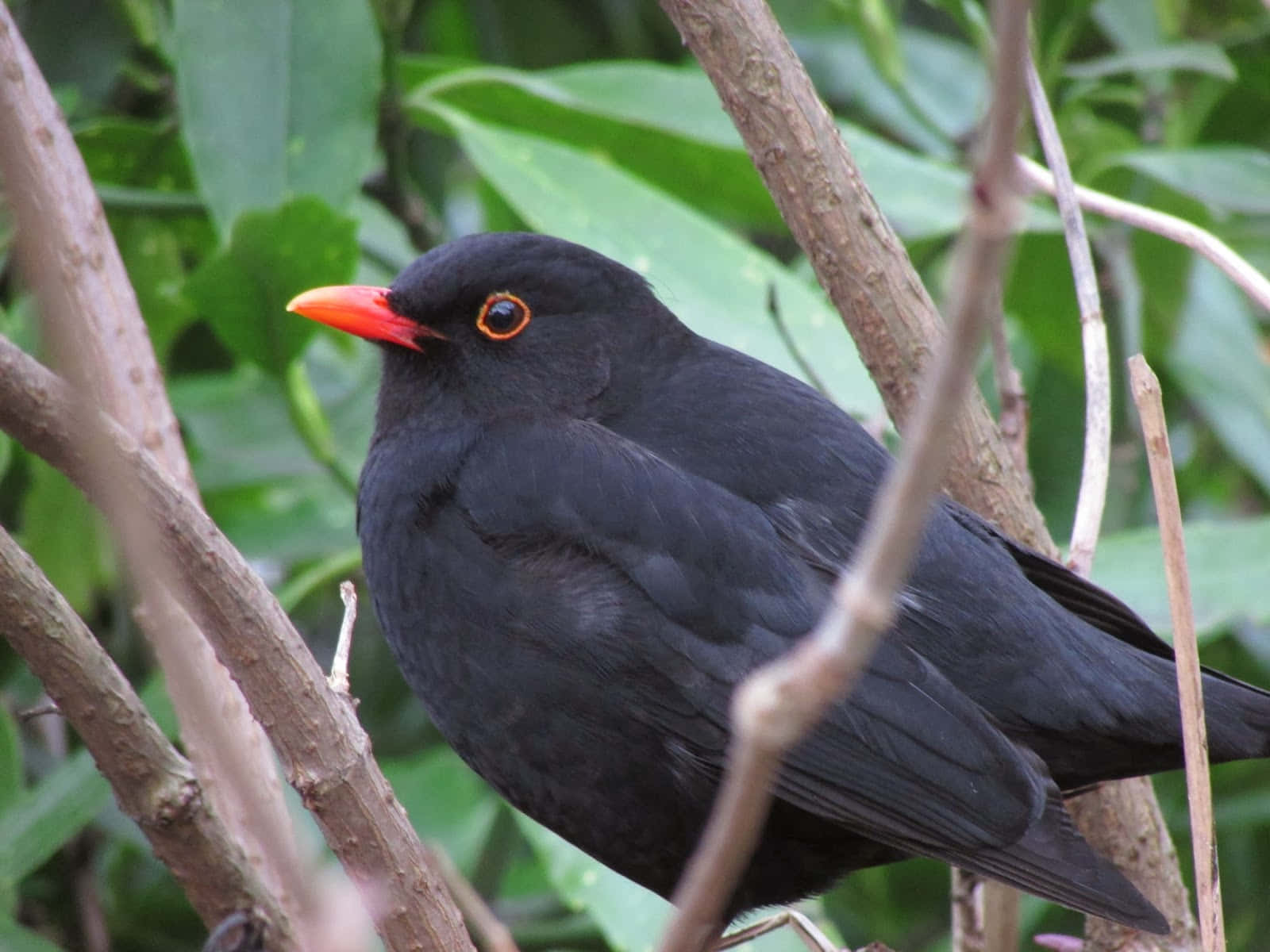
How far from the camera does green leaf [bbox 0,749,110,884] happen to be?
330 centimetres

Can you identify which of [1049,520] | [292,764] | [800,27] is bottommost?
[292,764]

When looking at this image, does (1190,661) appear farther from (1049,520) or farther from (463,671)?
(1049,520)

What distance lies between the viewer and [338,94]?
3.84m

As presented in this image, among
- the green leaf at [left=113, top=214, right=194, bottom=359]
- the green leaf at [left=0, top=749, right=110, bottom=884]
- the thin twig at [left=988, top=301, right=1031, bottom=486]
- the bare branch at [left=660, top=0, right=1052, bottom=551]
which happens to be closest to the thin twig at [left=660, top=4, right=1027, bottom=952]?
the bare branch at [left=660, top=0, right=1052, bottom=551]

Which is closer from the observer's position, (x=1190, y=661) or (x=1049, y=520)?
(x=1190, y=661)

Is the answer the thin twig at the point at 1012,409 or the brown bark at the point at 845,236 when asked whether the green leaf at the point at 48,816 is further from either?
the thin twig at the point at 1012,409

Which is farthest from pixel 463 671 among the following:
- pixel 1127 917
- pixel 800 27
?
pixel 800 27

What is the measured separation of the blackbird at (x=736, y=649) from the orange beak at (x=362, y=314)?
5 centimetres

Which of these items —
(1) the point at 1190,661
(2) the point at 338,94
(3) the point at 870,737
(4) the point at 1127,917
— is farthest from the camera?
(2) the point at 338,94

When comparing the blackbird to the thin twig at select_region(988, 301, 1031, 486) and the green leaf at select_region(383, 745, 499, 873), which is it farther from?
the green leaf at select_region(383, 745, 499, 873)

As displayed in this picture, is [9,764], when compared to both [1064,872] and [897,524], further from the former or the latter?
[897,524]

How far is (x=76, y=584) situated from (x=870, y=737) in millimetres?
2073

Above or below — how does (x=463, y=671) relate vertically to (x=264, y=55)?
below

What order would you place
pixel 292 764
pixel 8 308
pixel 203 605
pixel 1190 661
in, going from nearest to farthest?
pixel 203 605
pixel 292 764
pixel 1190 661
pixel 8 308
